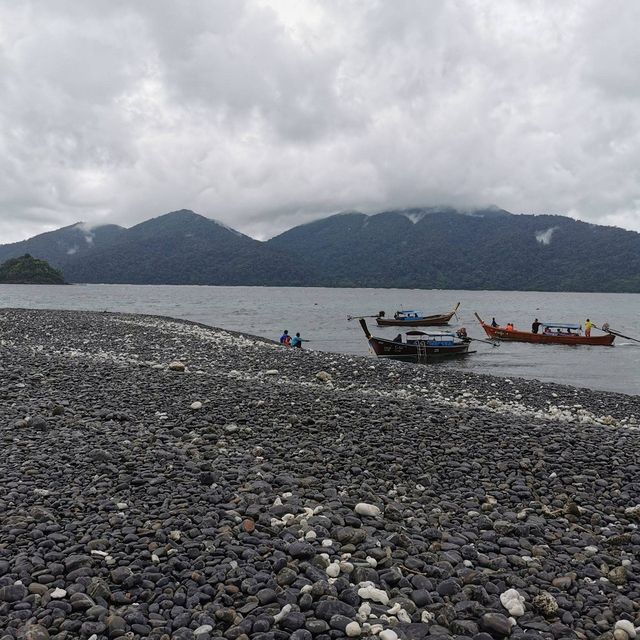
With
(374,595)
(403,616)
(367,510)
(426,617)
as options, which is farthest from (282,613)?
(367,510)

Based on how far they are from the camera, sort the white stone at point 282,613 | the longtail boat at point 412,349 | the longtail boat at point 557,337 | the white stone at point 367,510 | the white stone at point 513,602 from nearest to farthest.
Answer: the white stone at point 282,613
the white stone at point 513,602
the white stone at point 367,510
the longtail boat at point 412,349
the longtail boat at point 557,337

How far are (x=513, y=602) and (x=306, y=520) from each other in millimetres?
2706

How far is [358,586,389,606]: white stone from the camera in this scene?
535cm

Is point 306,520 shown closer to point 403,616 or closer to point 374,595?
point 374,595

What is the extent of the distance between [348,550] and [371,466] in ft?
11.0

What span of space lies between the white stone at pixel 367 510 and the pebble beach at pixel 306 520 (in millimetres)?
24

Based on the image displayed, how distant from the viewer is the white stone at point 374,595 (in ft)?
17.5

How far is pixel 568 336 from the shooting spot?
2068 inches

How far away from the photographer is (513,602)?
214 inches

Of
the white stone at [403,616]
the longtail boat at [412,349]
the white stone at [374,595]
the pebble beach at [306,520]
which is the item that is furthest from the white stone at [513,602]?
the longtail boat at [412,349]

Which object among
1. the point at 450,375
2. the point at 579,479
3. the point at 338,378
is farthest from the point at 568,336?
the point at 579,479

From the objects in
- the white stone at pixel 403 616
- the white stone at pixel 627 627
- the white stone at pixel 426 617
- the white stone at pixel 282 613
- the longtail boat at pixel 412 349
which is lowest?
the longtail boat at pixel 412 349

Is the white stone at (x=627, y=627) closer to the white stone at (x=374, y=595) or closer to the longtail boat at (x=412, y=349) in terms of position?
the white stone at (x=374, y=595)

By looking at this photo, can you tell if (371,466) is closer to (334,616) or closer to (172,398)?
(334,616)
